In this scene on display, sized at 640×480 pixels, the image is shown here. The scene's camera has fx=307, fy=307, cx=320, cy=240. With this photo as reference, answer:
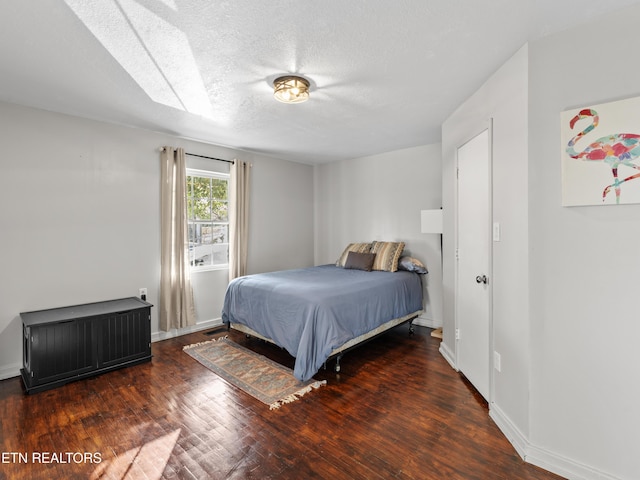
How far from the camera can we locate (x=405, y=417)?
2244 millimetres

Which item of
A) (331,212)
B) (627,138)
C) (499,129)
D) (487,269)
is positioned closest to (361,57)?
(499,129)

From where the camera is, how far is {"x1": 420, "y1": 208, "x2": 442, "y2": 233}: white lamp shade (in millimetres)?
3688

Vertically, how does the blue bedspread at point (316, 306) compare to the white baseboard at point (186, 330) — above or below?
above

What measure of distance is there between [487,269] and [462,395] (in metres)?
1.07

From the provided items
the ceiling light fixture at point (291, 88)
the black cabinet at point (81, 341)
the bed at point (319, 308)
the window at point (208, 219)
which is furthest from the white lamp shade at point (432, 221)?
the black cabinet at point (81, 341)

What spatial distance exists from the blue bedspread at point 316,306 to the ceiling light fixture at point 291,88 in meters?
1.75

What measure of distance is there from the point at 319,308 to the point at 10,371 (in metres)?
2.94

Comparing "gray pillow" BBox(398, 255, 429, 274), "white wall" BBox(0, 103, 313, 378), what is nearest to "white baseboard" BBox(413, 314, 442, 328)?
"gray pillow" BBox(398, 255, 429, 274)

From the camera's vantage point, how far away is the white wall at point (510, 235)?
6.22 feet

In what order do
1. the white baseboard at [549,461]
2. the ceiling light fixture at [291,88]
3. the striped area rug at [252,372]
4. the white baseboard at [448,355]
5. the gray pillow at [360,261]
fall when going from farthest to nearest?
the gray pillow at [360,261]
the white baseboard at [448,355]
the striped area rug at [252,372]
the ceiling light fixture at [291,88]
the white baseboard at [549,461]

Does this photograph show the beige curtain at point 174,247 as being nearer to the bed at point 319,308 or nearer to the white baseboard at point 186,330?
the white baseboard at point 186,330

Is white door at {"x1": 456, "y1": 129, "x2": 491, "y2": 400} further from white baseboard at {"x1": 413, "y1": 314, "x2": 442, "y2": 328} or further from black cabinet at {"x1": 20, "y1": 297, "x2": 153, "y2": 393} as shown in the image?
black cabinet at {"x1": 20, "y1": 297, "x2": 153, "y2": 393}

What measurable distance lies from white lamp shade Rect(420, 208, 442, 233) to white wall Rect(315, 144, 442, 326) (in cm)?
58

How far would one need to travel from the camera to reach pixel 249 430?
2109 millimetres
